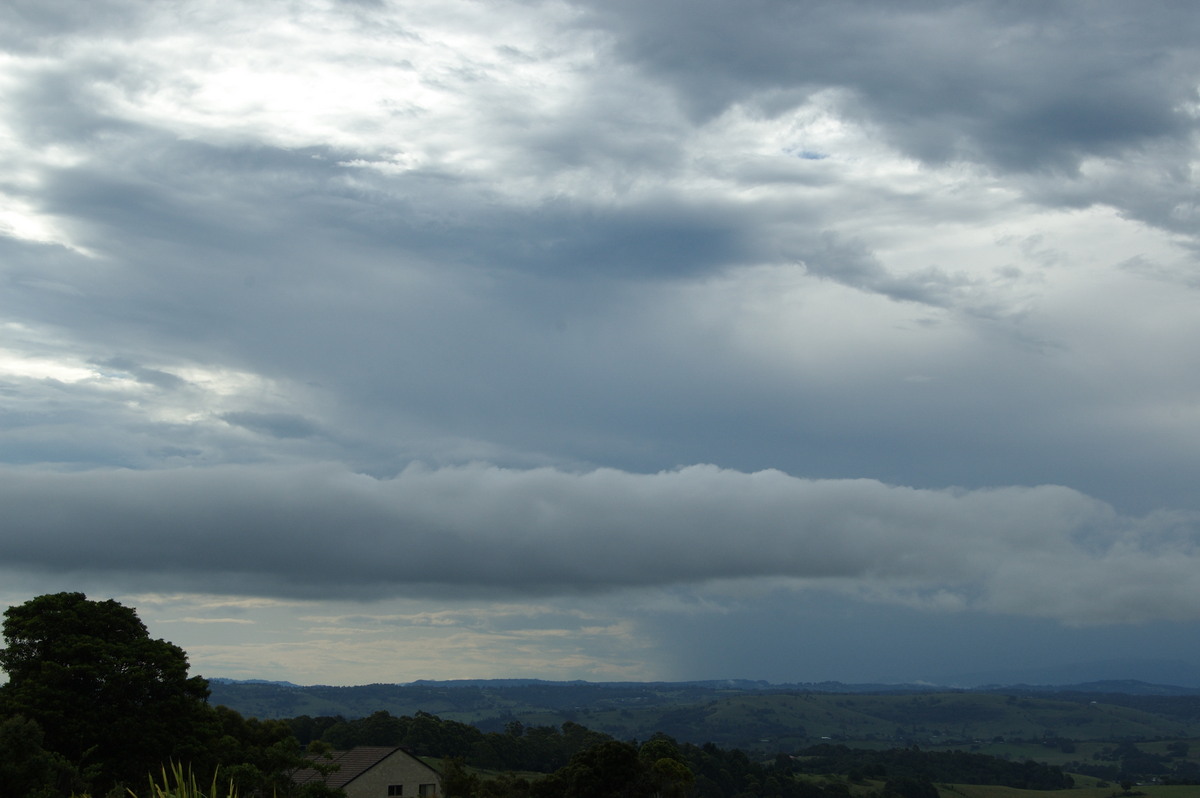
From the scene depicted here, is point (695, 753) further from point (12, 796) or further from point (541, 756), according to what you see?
point (12, 796)

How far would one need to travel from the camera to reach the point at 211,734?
70.2 m

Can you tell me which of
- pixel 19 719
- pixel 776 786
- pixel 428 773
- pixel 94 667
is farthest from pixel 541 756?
pixel 19 719

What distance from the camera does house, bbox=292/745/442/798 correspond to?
94875 mm

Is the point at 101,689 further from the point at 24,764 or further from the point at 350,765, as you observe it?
the point at 350,765

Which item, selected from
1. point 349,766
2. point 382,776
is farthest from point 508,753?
point 382,776

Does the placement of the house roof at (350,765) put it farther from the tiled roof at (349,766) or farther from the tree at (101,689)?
the tree at (101,689)

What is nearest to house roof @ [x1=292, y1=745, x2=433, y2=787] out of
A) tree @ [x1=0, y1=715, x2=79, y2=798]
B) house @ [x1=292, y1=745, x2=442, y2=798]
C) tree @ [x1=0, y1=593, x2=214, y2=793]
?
house @ [x1=292, y1=745, x2=442, y2=798]

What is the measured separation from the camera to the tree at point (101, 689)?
62906 mm

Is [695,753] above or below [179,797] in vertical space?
below

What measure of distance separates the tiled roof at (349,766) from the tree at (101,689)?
27426mm

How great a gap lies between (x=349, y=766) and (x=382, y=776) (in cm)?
358

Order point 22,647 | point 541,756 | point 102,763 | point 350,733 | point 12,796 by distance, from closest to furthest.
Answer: point 12,796
point 102,763
point 22,647
point 350,733
point 541,756

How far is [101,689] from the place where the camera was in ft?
216

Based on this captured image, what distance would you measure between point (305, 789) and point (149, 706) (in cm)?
1325
